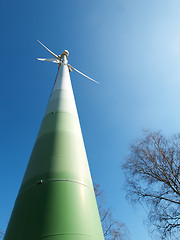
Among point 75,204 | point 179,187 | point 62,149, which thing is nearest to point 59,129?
point 62,149

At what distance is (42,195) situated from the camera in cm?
234

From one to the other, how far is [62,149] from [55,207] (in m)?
1.11

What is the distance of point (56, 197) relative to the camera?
2277 mm

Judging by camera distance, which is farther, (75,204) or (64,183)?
(64,183)

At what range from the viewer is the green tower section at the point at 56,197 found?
1.98 metres

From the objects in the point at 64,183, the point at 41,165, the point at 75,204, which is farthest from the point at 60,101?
the point at 75,204

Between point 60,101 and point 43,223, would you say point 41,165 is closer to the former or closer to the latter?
point 43,223

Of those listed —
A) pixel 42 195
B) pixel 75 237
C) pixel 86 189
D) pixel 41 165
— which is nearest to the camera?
pixel 75 237

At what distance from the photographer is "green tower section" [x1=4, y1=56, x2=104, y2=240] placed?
6.51 ft

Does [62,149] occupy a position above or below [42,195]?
above

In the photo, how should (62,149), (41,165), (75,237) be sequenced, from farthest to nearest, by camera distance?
1. (62,149)
2. (41,165)
3. (75,237)

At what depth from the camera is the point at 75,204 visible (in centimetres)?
227

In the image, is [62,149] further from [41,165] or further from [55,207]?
[55,207]

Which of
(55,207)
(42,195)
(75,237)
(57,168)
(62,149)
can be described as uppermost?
(62,149)
